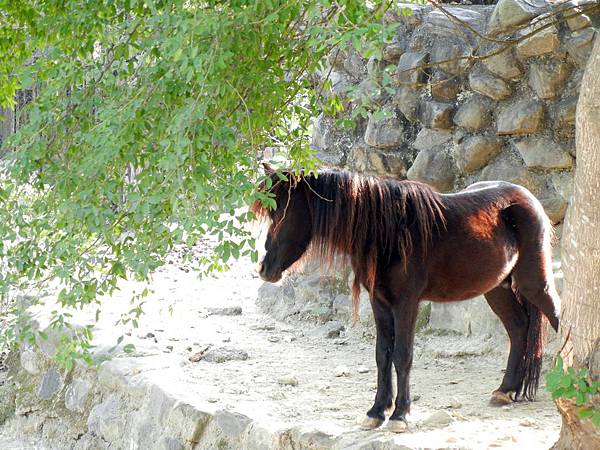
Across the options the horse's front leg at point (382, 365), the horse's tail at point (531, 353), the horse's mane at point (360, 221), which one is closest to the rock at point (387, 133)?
the horse's tail at point (531, 353)

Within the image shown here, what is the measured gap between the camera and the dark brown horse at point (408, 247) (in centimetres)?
448

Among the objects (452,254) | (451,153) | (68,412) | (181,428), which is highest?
(451,153)

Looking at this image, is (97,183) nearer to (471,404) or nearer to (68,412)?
(471,404)

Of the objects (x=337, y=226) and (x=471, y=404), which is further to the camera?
(x=471, y=404)

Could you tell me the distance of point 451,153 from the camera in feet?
22.0

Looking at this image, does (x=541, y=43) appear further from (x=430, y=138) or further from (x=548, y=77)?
(x=430, y=138)

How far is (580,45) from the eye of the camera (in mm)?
5957

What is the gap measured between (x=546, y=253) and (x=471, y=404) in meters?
0.95

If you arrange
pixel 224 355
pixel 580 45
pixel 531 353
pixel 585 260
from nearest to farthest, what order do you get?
1. pixel 585 260
2. pixel 531 353
3. pixel 580 45
4. pixel 224 355

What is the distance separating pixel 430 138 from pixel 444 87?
1.32ft

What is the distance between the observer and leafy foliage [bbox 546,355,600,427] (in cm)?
338

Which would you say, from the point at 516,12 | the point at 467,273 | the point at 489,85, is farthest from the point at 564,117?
the point at 467,273

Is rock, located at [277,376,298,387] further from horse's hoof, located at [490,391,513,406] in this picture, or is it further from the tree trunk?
the tree trunk

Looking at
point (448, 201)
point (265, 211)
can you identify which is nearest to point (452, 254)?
point (448, 201)
